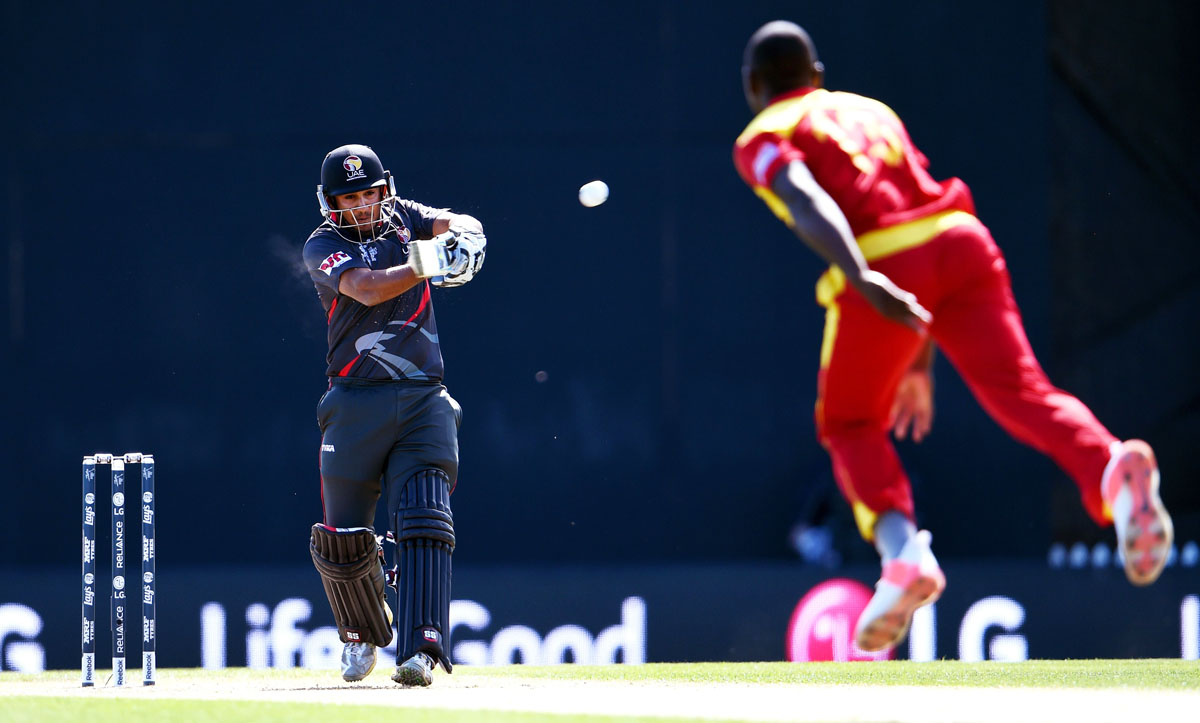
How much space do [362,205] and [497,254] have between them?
3.63m

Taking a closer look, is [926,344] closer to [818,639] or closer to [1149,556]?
[1149,556]

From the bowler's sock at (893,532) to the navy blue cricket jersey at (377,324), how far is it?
6.83ft

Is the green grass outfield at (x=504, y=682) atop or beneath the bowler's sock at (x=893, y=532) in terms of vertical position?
beneath

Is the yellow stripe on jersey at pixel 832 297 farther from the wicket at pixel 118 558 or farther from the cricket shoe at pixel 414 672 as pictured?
the wicket at pixel 118 558

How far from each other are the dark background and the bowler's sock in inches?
204

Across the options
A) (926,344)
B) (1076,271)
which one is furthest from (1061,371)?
(926,344)

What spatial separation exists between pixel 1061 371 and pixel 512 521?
408 cm

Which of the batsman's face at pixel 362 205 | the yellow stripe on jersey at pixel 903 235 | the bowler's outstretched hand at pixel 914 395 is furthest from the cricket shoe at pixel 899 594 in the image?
the batsman's face at pixel 362 205

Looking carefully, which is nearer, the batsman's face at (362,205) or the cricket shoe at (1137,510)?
the cricket shoe at (1137,510)

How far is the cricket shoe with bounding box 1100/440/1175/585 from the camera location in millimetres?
3652

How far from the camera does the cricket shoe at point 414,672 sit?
17.6 ft

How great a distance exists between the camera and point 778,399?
30.2ft

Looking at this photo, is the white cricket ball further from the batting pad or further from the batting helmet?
the batting pad

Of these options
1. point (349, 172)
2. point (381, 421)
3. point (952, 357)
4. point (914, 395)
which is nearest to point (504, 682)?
point (381, 421)
